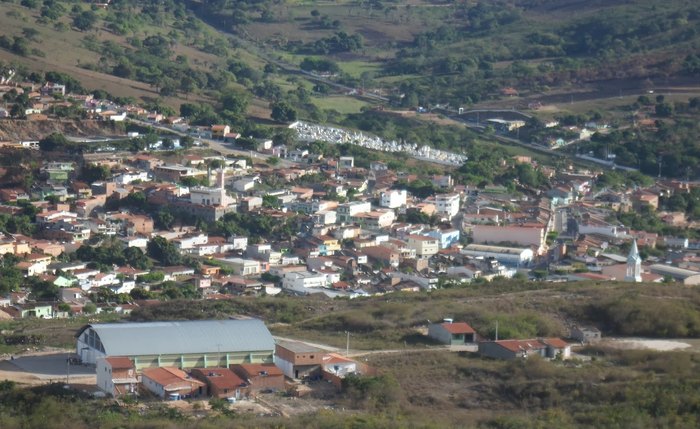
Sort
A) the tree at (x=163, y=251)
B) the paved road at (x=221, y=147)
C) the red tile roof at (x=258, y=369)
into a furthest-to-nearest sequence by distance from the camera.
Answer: the paved road at (x=221, y=147) < the tree at (x=163, y=251) < the red tile roof at (x=258, y=369)

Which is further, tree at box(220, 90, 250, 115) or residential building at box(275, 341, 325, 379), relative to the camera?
tree at box(220, 90, 250, 115)

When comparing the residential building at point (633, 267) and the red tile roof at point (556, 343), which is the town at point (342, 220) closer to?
the red tile roof at point (556, 343)

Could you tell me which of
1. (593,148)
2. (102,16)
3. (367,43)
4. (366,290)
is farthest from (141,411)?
(367,43)

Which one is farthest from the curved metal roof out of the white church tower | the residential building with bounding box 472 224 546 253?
the residential building with bounding box 472 224 546 253

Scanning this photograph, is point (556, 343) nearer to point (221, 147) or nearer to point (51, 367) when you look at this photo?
point (51, 367)

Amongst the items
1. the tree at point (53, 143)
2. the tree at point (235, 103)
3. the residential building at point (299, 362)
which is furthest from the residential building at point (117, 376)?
the tree at point (235, 103)

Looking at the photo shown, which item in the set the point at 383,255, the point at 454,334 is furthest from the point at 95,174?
Answer: the point at 454,334

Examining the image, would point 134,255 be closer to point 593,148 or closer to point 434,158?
point 434,158

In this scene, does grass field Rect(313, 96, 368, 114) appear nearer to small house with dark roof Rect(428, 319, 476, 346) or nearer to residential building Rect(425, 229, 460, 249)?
residential building Rect(425, 229, 460, 249)
